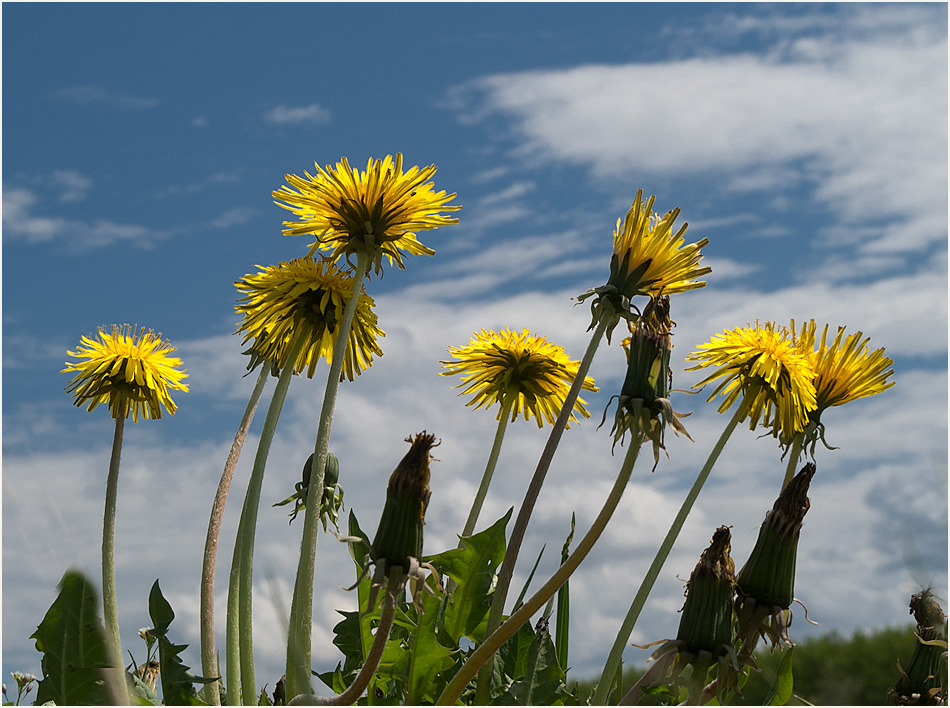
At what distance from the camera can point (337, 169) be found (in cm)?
254

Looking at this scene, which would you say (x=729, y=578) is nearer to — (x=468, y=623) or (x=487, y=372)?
(x=468, y=623)

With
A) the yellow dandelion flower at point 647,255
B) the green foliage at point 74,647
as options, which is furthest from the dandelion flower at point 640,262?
the green foliage at point 74,647

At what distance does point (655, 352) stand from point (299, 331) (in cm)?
119

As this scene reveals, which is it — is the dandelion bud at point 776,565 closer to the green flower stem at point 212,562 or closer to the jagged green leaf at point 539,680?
the jagged green leaf at point 539,680

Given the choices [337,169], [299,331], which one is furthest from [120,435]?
[337,169]

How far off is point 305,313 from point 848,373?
5.97ft

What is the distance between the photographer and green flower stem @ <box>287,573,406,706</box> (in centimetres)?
164

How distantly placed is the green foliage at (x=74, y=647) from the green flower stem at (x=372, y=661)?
783 mm

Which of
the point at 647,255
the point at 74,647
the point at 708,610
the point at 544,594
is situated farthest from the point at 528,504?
the point at 74,647

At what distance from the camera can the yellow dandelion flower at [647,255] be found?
234cm

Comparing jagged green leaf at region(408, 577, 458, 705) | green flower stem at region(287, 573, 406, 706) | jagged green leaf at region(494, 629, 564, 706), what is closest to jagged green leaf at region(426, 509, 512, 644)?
jagged green leaf at region(408, 577, 458, 705)

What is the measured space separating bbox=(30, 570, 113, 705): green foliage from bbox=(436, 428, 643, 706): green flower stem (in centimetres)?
106

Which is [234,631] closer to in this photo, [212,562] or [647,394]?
[212,562]

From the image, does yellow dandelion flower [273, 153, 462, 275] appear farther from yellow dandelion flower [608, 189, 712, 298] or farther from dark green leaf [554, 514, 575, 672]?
dark green leaf [554, 514, 575, 672]
